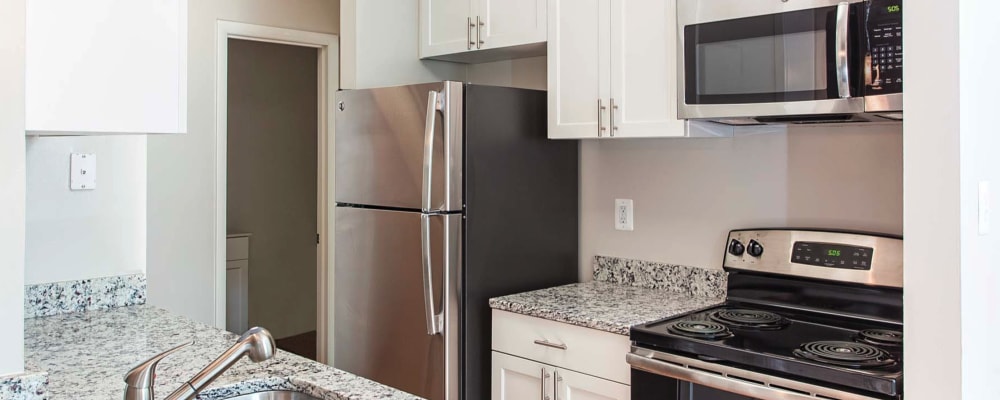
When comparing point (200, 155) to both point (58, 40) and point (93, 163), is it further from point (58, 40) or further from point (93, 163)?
point (58, 40)

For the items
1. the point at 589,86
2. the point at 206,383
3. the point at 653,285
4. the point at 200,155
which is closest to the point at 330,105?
the point at 200,155

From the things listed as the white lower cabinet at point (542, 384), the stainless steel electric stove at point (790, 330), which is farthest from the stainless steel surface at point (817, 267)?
the white lower cabinet at point (542, 384)

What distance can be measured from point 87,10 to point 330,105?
2372mm

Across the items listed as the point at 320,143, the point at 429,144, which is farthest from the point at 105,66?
the point at 320,143

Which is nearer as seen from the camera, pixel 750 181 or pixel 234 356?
pixel 234 356

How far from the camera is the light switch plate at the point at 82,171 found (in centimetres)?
231

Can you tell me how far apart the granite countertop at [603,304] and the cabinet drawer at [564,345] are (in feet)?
0.10

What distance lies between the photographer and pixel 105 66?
5.26 ft

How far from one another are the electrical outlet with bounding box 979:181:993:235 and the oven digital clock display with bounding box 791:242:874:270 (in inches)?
18.7

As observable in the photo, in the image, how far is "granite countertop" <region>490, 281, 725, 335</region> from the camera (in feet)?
8.15

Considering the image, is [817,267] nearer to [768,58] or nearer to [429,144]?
[768,58]

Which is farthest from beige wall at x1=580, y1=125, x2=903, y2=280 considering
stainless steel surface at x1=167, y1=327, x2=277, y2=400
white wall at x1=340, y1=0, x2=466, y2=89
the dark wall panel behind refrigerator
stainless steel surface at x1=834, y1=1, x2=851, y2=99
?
stainless steel surface at x1=167, y1=327, x2=277, y2=400

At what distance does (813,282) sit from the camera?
99.3 inches

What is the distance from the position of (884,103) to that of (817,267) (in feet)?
2.07
